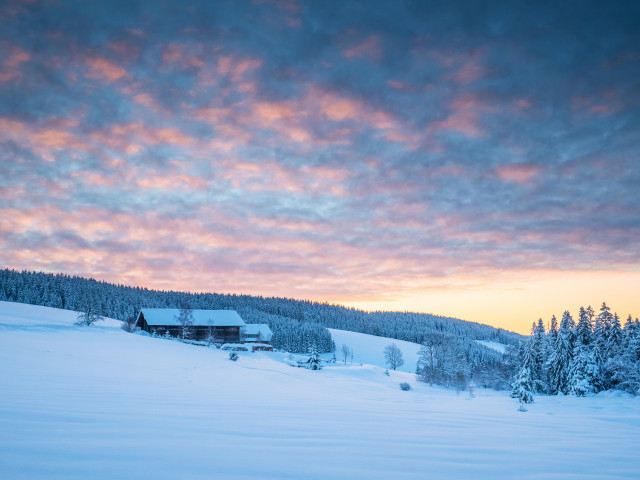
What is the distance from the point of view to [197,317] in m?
76.9

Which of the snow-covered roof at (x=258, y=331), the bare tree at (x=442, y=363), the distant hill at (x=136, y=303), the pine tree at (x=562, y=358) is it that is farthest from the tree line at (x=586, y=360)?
the snow-covered roof at (x=258, y=331)

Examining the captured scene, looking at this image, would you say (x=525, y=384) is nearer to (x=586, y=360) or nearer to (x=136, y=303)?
(x=586, y=360)

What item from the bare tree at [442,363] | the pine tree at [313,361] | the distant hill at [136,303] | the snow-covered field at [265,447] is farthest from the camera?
the distant hill at [136,303]

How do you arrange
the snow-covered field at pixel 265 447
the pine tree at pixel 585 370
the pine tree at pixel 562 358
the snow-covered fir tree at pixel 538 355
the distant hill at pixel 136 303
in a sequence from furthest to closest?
1. the distant hill at pixel 136 303
2. the snow-covered fir tree at pixel 538 355
3. the pine tree at pixel 562 358
4. the pine tree at pixel 585 370
5. the snow-covered field at pixel 265 447

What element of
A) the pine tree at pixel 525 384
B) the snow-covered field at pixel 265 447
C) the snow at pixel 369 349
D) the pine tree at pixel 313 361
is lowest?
the snow at pixel 369 349

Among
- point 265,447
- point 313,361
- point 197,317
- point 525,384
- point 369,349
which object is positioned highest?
point 265,447

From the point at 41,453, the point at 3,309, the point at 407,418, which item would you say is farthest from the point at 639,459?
the point at 3,309

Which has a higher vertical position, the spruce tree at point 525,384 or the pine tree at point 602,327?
the pine tree at point 602,327

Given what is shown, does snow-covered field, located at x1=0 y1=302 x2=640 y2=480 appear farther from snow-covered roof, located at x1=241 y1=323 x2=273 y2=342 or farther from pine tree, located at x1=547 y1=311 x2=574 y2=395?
snow-covered roof, located at x1=241 y1=323 x2=273 y2=342

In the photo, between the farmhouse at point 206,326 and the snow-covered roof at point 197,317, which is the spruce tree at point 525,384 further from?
the snow-covered roof at point 197,317

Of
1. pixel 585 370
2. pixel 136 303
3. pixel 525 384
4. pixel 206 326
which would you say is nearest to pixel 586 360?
pixel 585 370

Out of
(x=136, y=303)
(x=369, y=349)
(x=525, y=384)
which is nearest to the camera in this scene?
(x=525, y=384)

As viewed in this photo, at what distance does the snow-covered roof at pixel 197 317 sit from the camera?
73.0 m

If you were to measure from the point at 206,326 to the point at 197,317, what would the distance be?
282 cm
